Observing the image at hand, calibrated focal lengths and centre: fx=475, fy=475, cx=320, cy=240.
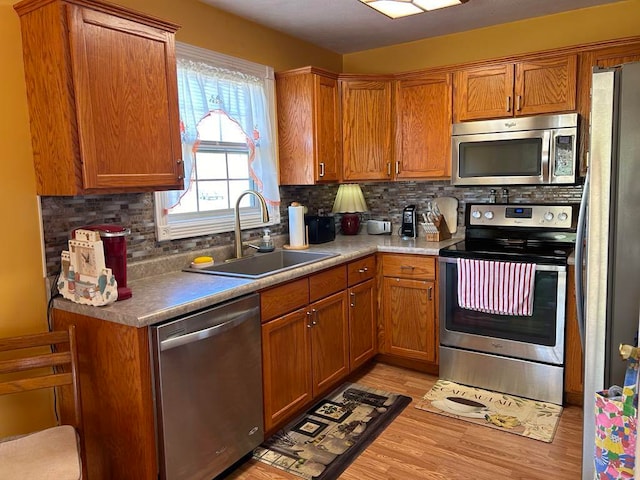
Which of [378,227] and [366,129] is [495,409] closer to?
[378,227]

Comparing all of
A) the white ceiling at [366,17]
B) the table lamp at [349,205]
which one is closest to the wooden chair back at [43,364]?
the white ceiling at [366,17]

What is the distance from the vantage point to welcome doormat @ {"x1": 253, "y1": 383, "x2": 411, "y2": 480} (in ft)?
7.47

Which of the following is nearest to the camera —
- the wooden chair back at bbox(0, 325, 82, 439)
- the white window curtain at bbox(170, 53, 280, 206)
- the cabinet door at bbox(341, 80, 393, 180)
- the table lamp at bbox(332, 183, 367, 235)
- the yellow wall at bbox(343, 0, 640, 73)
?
the wooden chair back at bbox(0, 325, 82, 439)

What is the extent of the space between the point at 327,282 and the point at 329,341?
361mm

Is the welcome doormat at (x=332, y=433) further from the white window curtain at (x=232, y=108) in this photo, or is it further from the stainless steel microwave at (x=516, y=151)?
the stainless steel microwave at (x=516, y=151)

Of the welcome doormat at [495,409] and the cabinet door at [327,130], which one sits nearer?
the welcome doormat at [495,409]

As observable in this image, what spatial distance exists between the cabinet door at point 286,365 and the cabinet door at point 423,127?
1483mm

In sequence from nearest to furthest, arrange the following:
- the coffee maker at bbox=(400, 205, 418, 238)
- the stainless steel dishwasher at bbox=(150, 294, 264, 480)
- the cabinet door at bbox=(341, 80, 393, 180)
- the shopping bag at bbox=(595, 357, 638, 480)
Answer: the shopping bag at bbox=(595, 357, 638, 480), the stainless steel dishwasher at bbox=(150, 294, 264, 480), the cabinet door at bbox=(341, 80, 393, 180), the coffee maker at bbox=(400, 205, 418, 238)

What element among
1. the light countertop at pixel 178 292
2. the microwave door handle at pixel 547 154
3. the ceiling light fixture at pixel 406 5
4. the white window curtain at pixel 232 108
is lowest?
the light countertop at pixel 178 292

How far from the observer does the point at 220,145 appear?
2.92 m

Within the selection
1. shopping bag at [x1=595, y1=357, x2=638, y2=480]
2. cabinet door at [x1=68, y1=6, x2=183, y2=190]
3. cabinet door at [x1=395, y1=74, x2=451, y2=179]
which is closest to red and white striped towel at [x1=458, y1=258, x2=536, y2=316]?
cabinet door at [x1=395, y1=74, x2=451, y2=179]

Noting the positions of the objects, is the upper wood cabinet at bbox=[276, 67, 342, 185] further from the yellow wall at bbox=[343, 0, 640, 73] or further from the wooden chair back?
the wooden chair back

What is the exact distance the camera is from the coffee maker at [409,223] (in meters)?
3.60

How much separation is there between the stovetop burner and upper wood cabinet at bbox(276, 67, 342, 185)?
41.2 inches
